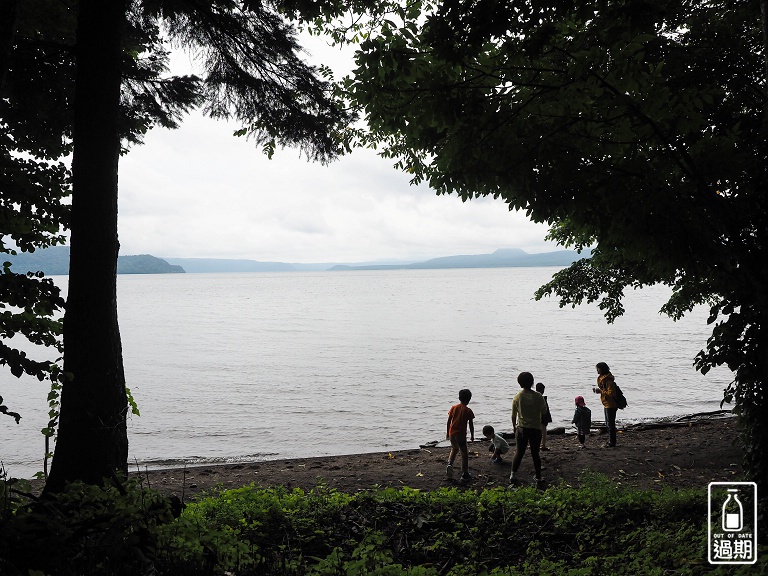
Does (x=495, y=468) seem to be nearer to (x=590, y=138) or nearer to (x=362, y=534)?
(x=362, y=534)

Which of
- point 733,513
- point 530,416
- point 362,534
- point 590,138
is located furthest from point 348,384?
point 590,138

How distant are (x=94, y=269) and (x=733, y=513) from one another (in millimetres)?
6792

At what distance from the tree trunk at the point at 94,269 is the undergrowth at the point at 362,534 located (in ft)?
3.39

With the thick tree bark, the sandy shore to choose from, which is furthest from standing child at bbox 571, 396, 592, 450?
the thick tree bark

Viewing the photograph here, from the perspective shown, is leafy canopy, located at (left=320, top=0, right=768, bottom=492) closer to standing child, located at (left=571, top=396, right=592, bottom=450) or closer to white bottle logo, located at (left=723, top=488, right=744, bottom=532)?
white bottle logo, located at (left=723, top=488, right=744, bottom=532)

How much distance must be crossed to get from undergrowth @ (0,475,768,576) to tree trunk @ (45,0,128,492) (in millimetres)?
1033

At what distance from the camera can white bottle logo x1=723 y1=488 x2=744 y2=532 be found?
5.17m

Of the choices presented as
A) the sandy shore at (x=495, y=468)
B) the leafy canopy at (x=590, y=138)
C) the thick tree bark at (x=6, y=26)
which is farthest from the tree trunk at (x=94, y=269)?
the sandy shore at (x=495, y=468)

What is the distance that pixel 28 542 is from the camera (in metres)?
3.29

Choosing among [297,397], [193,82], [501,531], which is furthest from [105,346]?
[297,397]

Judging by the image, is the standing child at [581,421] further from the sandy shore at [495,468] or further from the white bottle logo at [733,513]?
the white bottle logo at [733,513]

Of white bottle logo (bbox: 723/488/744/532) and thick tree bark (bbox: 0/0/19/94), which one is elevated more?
thick tree bark (bbox: 0/0/19/94)

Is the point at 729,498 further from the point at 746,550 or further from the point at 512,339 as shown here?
the point at 512,339

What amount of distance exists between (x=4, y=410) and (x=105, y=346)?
1.24m
